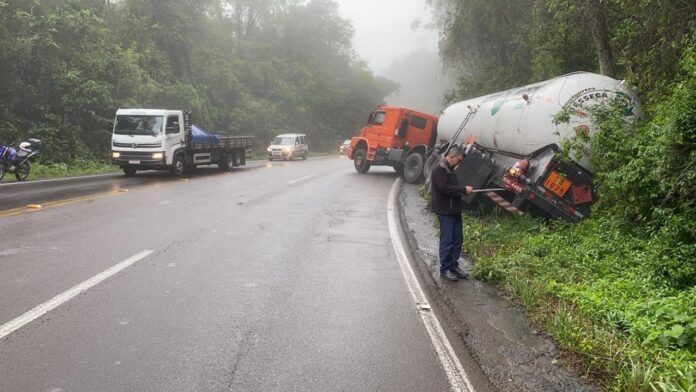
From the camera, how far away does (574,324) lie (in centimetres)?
484

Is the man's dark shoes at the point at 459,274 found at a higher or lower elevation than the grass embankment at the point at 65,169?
higher

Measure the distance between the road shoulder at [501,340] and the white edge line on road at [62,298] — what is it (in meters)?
3.77

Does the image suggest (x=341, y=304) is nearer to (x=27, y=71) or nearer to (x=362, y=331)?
(x=362, y=331)

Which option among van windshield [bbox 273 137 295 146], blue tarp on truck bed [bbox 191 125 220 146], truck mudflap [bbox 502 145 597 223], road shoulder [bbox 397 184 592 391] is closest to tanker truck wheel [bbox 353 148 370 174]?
blue tarp on truck bed [bbox 191 125 220 146]

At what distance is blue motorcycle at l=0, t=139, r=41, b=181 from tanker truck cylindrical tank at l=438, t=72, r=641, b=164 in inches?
508

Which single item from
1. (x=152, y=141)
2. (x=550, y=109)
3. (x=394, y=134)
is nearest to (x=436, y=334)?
(x=550, y=109)

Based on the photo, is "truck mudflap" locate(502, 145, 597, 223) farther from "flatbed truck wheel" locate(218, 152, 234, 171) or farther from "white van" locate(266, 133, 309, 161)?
"white van" locate(266, 133, 309, 161)

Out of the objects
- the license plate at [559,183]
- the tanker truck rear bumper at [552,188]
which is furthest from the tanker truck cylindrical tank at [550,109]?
the license plate at [559,183]

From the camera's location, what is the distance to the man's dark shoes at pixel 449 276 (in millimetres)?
6629

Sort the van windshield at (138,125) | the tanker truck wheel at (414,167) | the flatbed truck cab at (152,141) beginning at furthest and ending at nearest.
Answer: the tanker truck wheel at (414,167) < the van windshield at (138,125) < the flatbed truck cab at (152,141)

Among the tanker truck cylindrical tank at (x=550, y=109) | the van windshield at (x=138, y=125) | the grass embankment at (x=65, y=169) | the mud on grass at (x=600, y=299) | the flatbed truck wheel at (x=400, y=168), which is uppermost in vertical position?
the tanker truck cylindrical tank at (x=550, y=109)

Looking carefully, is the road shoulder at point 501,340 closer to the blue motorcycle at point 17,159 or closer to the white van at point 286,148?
the blue motorcycle at point 17,159

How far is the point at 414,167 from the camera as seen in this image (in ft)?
64.4

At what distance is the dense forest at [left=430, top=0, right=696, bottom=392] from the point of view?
430 cm
